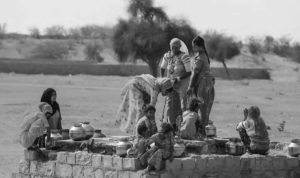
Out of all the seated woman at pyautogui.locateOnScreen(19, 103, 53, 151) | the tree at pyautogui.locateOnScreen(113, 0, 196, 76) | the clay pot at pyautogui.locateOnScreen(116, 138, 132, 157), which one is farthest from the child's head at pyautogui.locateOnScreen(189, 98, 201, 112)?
the tree at pyautogui.locateOnScreen(113, 0, 196, 76)

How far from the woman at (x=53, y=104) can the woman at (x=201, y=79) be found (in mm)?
2620

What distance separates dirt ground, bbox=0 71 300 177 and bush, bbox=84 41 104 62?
74.6 ft

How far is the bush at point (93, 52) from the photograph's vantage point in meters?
70.2

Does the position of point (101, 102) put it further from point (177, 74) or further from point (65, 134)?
point (177, 74)

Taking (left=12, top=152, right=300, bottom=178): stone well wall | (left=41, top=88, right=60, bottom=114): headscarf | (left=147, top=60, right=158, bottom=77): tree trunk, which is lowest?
(left=12, top=152, right=300, bottom=178): stone well wall

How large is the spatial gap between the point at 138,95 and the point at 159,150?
9.44 ft

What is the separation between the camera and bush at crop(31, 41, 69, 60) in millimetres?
71375

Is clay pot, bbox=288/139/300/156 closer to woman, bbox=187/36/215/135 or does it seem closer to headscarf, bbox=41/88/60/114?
woman, bbox=187/36/215/135

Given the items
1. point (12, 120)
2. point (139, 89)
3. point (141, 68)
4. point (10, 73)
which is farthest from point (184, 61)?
point (141, 68)

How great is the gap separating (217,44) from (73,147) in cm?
5349

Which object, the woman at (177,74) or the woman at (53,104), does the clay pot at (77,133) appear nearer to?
the woman at (53,104)

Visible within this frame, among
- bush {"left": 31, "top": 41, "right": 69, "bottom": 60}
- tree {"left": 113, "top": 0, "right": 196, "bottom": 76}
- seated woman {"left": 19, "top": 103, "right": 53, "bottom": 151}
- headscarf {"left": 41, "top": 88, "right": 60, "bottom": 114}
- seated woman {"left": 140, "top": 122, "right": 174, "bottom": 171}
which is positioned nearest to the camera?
seated woman {"left": 140, "top": 122, "right": 174, "bottom": 171}

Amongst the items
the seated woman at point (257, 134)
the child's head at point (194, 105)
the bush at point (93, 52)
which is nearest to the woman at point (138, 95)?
the child's head at point (194, 105)

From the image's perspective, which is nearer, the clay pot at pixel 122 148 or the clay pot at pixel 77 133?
the clay pot at pixel 122 148
